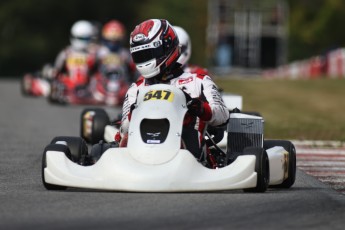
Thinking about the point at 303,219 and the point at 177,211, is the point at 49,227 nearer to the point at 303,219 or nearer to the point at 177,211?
the point at 177,211

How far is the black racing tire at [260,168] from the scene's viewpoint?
871 cm

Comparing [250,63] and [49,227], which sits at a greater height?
[49,227]

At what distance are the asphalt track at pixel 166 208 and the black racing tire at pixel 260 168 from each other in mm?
66

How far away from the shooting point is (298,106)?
26578mm

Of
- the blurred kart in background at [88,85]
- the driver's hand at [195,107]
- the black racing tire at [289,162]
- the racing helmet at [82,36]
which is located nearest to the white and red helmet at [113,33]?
the racing helmet at [82,36]

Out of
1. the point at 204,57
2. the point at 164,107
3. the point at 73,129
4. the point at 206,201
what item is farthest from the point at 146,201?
the point at 204,57

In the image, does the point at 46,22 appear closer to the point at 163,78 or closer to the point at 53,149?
the point at 163,78

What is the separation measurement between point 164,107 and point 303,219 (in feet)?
5.81

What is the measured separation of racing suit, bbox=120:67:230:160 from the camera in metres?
9.10

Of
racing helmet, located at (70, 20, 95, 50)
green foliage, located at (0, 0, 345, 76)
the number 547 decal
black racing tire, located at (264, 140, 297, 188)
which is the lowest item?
green foliage, located at (0, 0, 345, 76)

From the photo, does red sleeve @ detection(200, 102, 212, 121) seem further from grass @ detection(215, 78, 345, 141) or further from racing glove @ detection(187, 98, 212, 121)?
grass @ detection(215, 78, 345, 141)

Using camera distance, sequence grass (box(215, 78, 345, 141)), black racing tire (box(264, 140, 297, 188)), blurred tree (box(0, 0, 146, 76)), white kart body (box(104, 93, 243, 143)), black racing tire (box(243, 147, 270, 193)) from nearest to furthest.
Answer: black racing tire (box(243, 147, 270, 193)) → black racing tire (box(264, 140, 297, 188)) → white kart body (box(104, 93, 243, 143)) → grass (box(215, 78, 345, 141)) → blurred tree (box(0, 0, 146, 76))

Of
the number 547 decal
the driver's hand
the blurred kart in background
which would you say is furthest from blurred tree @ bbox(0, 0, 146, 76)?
the number 547 decal

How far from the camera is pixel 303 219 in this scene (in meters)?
7.36
